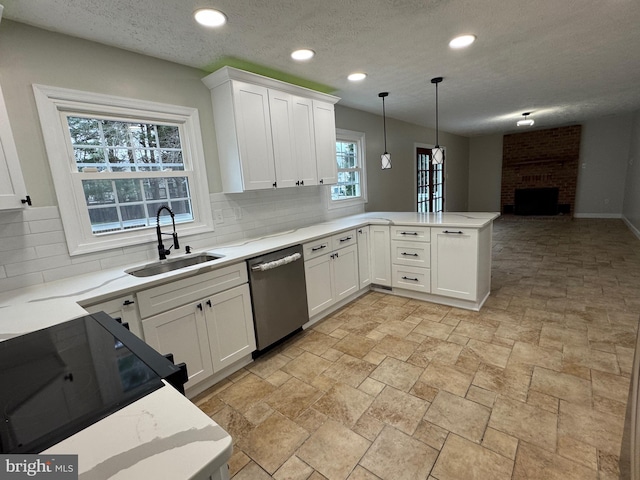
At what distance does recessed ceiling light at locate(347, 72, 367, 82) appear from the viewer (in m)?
3.00

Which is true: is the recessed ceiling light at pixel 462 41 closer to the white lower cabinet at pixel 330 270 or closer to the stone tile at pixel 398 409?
the white lower cabinet at pixel 330 270

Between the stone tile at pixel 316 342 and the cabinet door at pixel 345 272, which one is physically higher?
the cabinet door at pixel 345 272

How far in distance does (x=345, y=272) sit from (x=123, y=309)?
2.12 metres

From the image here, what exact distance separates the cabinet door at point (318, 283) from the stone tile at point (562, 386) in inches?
68.7

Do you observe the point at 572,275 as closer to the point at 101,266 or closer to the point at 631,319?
the point at 631,319

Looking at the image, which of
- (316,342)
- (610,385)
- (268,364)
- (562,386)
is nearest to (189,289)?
(268,364)

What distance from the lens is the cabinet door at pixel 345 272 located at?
10.3 feet

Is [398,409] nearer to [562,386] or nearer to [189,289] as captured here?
[562,386]

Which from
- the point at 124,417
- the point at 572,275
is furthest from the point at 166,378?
the point at 572,275

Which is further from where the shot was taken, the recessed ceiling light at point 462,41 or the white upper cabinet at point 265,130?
the white upper cabinet at point 265,130

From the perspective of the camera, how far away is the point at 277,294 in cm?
249

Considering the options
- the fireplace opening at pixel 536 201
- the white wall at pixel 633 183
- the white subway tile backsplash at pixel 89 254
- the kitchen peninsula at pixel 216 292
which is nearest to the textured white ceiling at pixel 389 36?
the white subway tile backsplash at pixel 89 254

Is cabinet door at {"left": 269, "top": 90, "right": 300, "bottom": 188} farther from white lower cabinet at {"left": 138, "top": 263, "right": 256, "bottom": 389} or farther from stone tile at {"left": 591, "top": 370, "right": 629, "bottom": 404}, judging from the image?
stone tile at {"left": 591, "top": 370, "right": 629, "bottom": 404}

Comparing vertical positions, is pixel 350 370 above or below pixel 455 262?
below
